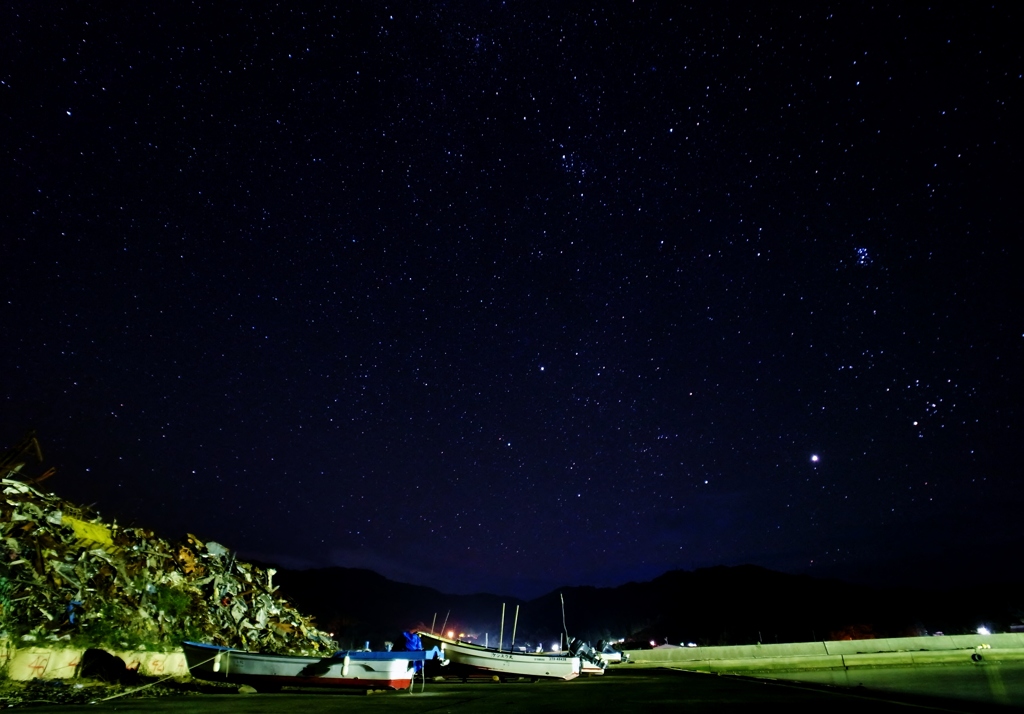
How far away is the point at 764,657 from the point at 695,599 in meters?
158

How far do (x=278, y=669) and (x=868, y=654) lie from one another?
39931 mm

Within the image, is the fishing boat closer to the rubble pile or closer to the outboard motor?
the rubble pile

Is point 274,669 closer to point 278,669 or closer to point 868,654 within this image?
point 278,669

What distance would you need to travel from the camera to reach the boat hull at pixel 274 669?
19766 mm

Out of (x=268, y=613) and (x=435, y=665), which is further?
(x=435, y=665)

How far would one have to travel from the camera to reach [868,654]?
123 ft

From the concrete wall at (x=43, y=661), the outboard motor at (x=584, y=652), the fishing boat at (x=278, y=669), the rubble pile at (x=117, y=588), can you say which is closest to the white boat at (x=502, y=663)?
the outboard motor at (x=584, y=652)

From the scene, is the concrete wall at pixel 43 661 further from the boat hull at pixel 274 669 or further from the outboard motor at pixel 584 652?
the outboard motor at pixel 584 652

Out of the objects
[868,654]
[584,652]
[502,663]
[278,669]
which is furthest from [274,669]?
[868,654]

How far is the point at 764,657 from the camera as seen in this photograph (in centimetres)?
3788

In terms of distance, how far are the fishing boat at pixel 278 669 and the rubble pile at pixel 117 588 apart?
2450 mm

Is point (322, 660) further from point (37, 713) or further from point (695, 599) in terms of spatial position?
point (695, 599)

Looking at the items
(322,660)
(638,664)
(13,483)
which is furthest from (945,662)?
(13,483)

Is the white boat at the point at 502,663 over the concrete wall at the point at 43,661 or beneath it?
beneath
